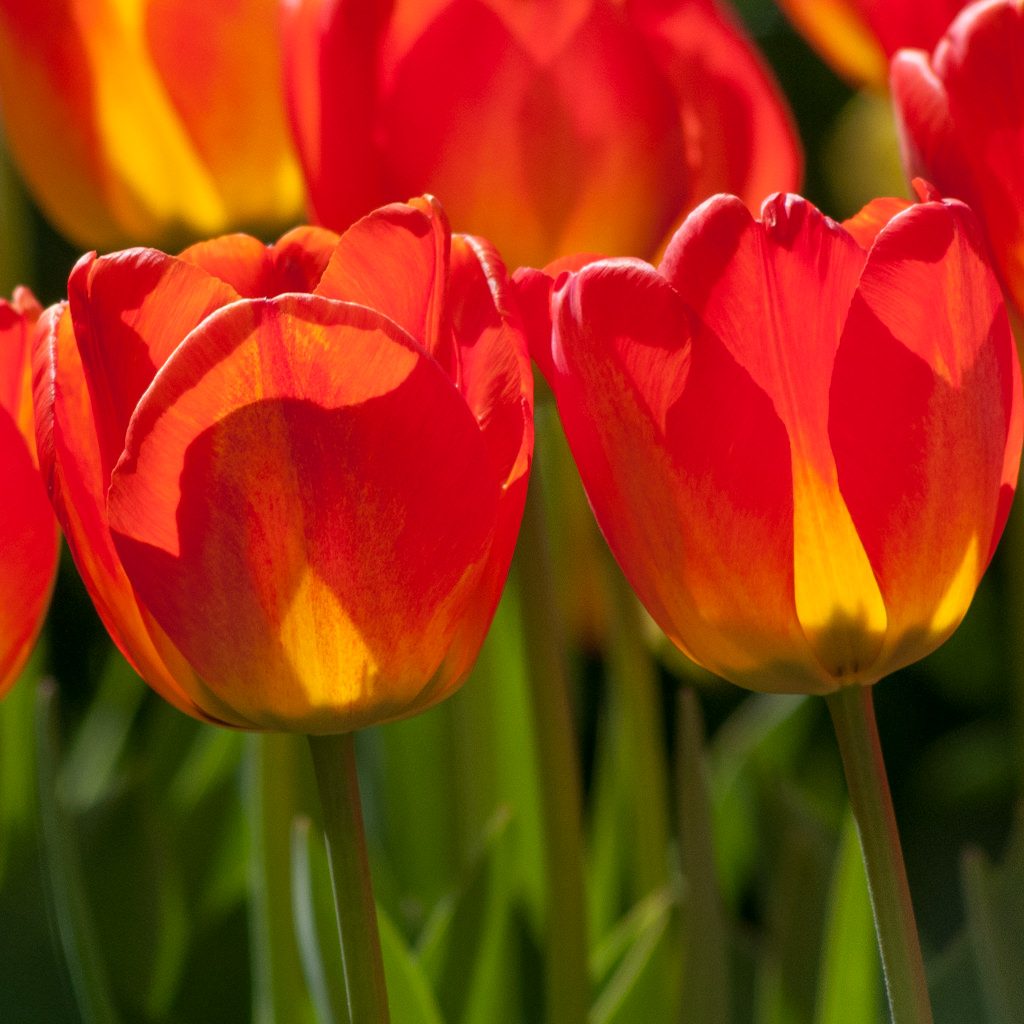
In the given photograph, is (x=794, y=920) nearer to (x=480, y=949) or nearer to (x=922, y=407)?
(x=480, y=949)

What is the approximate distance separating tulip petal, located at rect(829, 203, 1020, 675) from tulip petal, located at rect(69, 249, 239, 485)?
125 millimetres

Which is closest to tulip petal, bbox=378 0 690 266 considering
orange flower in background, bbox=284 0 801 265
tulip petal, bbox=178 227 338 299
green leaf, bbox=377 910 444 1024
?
orange flower in background, bbox=284 0 801 265

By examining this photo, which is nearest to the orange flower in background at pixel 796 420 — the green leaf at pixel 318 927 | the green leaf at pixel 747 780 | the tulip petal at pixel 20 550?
the tulip petal at pixel 20 550

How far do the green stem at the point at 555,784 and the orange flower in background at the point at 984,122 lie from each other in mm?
161

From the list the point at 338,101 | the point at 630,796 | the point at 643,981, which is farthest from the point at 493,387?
the point at 630,796

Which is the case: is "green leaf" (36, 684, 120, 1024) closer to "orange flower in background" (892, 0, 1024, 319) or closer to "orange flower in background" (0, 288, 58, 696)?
"orange flower in background" (0, 288, 58, 696)

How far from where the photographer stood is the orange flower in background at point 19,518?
0.94 ft

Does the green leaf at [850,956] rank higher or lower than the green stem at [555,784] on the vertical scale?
lower

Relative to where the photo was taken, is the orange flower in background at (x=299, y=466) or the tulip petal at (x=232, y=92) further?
the tulip petal at (x=232, y=92)

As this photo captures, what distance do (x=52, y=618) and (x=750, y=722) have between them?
50 centimetres

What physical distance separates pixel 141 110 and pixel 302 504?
1.02 feet

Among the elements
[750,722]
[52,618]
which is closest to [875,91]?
[750,722]

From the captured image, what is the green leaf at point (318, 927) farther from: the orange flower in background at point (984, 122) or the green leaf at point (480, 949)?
the orange flower in background at point (984, 122)

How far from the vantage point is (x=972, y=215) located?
0.88ft
